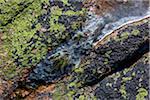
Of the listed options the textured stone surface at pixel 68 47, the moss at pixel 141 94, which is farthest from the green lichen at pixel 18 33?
the moss at pixel 141 94

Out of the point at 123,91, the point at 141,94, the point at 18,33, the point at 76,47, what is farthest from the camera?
the point at 18,33

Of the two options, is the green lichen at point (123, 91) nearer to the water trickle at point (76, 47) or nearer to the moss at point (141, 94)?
the moss at point (141, 94)

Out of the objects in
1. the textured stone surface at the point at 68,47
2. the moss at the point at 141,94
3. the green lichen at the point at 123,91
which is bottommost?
the moss at the point at 141,94

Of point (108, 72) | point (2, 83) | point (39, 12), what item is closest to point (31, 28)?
point (39, 12)

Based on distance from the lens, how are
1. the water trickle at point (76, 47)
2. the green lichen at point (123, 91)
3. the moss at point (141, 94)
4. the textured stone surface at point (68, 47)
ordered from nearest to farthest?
the moss at point (141, 94) → the green lichen at point (123, 91) → the textured stone surface at point (68, 47) → the water trickle at point (76, 47)

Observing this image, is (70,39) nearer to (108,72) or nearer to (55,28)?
(55,28)

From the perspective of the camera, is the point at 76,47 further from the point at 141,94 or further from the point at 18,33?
the point at 141,94

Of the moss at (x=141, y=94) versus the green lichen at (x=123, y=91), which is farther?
the green lichen at (x=123, y=91)

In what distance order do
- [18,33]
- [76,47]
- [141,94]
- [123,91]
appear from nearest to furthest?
[141,94]
[123,91]
[76,47]
[18,33]

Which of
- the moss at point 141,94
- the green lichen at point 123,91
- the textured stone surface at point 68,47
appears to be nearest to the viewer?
the moss at point 141,94

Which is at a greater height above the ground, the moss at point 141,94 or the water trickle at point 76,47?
the water trickle at point 76,47

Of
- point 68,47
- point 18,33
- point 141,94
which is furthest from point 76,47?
point 141,94

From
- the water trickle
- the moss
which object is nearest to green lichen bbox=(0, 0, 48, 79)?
the water trickle
